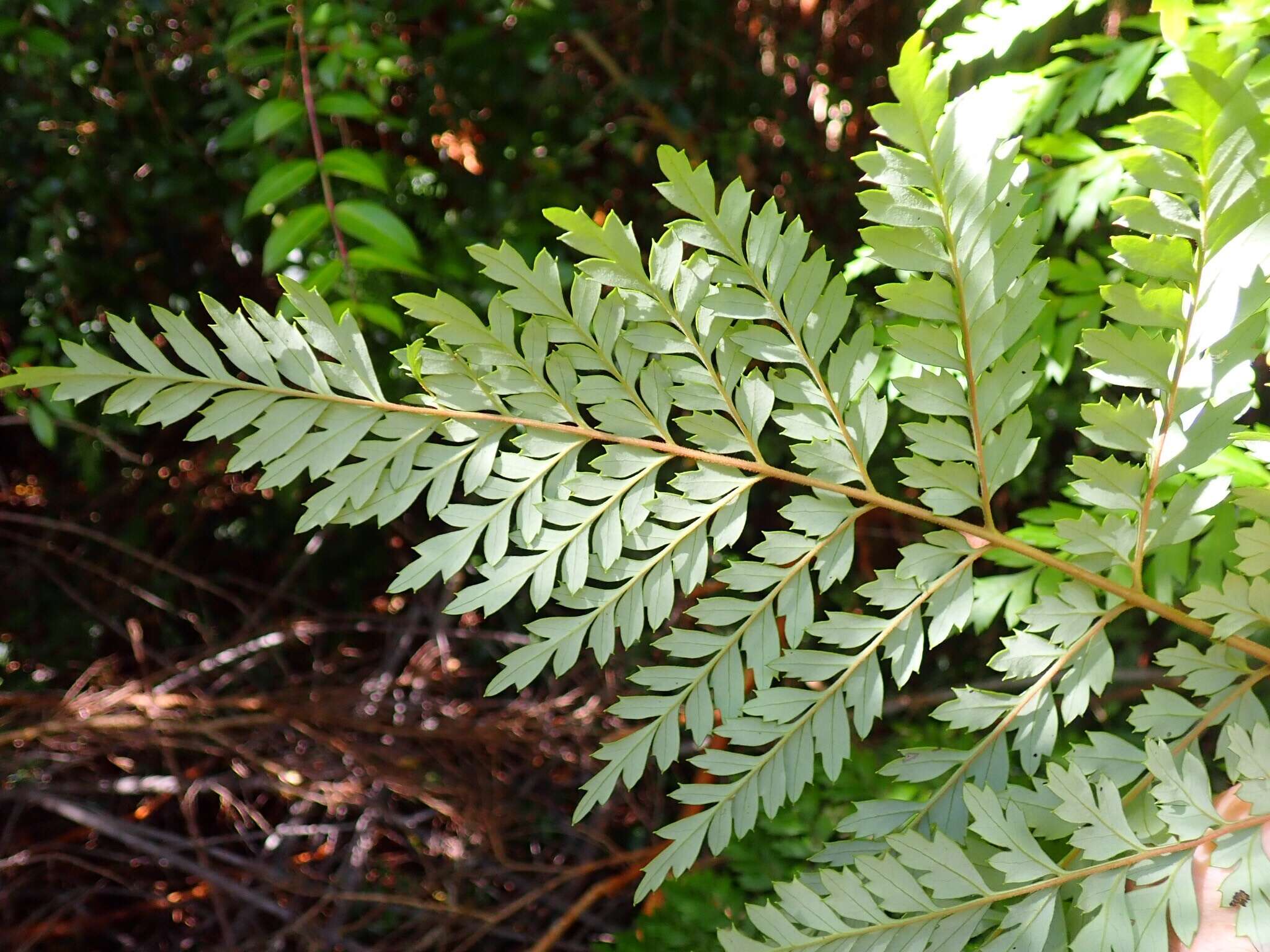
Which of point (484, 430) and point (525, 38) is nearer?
point (484, 430)

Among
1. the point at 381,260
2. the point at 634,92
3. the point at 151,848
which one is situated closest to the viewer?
the point at 381,260

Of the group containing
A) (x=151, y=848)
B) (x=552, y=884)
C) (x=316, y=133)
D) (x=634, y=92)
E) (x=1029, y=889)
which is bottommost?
(x=552, y=884)

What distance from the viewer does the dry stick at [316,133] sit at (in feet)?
2.96

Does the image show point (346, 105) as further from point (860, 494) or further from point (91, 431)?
point (860, 494)

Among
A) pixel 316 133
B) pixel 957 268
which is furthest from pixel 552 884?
pixel 957 268

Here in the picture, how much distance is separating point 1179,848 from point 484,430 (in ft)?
1.23

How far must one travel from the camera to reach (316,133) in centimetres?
94

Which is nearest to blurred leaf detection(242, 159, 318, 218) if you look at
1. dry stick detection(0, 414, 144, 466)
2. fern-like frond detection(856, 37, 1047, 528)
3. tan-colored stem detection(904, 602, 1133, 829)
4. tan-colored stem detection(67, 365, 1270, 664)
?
dry stick detection(0, 414, 144, 466)

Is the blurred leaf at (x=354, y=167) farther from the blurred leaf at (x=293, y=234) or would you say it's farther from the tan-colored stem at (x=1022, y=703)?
the tan-colored stem at (x=1022, y=703)

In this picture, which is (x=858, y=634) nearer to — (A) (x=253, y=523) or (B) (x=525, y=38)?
(B) (x=525, y=38)

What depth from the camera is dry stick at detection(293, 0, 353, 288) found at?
0.90m

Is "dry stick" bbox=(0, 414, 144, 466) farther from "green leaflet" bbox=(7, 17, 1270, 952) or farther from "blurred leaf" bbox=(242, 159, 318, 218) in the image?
"green leaflet" bbox=(7, 17, 1270, 952)

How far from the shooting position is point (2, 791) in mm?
1215

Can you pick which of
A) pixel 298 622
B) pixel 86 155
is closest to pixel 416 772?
pixel 298 622
